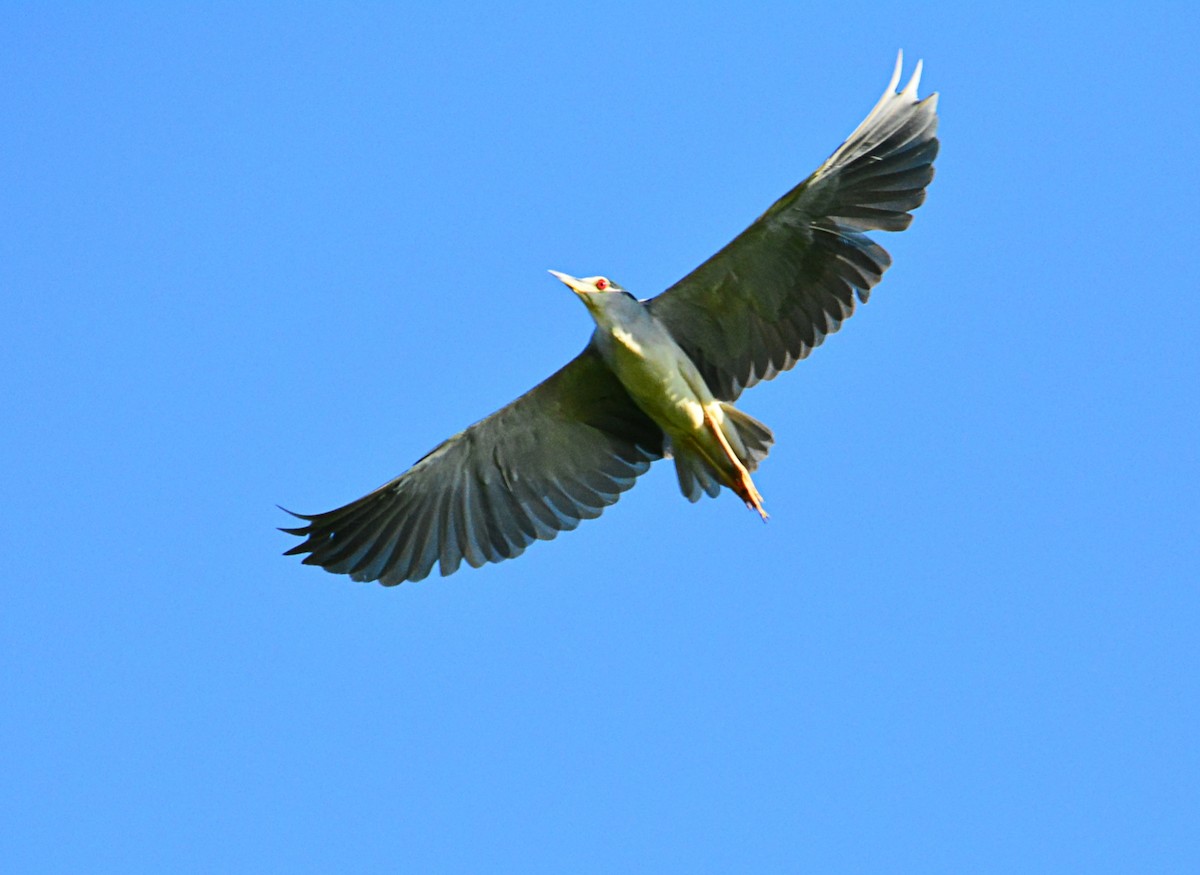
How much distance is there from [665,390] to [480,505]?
153 centimetres

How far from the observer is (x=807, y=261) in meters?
9.54

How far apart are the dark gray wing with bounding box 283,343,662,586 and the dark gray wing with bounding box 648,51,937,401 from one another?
32.5 inches

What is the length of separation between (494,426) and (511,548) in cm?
78

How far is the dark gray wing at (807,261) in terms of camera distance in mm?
9312

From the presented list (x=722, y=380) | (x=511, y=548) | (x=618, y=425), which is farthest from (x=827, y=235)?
(x=511, y=548)

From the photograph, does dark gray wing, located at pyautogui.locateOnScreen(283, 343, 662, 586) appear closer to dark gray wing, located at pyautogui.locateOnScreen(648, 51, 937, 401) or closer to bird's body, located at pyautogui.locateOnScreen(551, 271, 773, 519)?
bird's body, located at pyautogui.locateOnScreen(551, 271, 773, 519)

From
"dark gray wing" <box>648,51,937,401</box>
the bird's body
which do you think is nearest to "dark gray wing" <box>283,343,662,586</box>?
the bird's body

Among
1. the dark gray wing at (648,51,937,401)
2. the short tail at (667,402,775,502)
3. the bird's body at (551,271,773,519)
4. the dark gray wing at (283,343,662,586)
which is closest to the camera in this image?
the dark gray wing at (648,51,937,401)

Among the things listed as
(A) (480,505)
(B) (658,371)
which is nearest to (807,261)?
(B) (658,371)

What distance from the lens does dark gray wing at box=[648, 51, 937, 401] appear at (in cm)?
931

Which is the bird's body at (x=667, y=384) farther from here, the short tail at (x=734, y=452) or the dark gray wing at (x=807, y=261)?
the dark gray wing at (x=807, y=261)

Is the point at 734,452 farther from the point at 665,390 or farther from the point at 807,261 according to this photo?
the point at 807,261

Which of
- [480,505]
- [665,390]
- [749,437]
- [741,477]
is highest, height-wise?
[480,505]

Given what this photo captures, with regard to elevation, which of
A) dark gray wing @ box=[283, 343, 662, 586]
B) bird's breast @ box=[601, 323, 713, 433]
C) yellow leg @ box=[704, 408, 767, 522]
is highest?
dark gray wing @ box=[283, 343, 662, 586]
